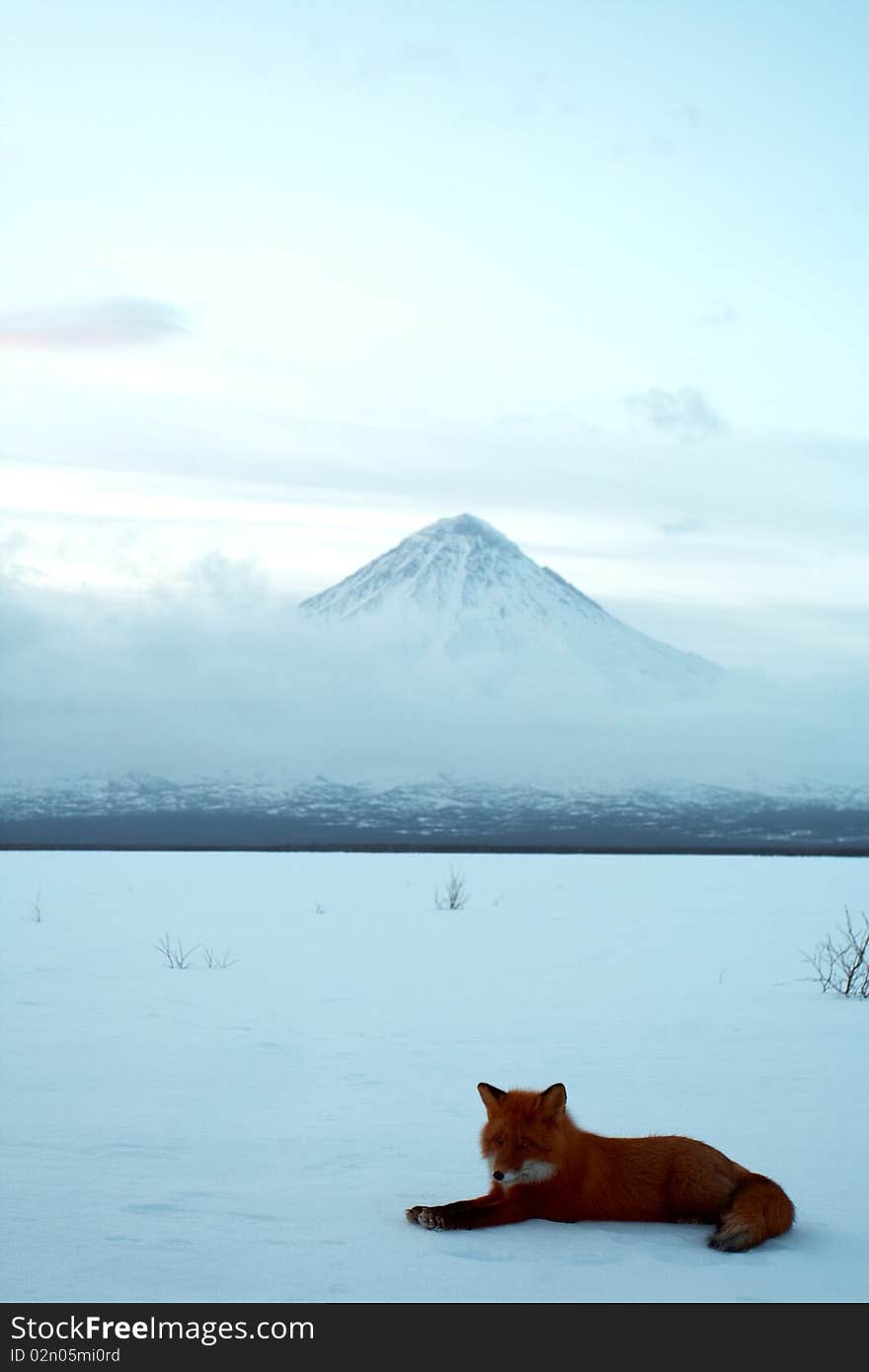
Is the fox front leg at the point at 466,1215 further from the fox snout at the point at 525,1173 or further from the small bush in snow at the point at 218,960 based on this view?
the small bush in snow at the point at 218,960

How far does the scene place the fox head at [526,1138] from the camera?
4.99 metres

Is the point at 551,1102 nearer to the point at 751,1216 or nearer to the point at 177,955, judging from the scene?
the point at 751,1216

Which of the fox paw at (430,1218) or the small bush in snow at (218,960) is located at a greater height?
the fox paw at (430,1218)

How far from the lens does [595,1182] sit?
5.20m

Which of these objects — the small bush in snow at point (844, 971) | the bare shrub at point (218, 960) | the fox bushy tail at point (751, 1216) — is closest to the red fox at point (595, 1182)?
the fox bushy tail at point (751, 1216)

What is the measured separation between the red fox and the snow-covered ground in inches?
3.0

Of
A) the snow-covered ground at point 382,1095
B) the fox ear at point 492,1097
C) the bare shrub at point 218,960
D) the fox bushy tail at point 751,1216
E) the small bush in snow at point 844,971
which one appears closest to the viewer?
the snow-covered ground at point 382,1095

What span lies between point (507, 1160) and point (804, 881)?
2768cm

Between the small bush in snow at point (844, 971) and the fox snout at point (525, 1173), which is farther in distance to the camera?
the small bush in snow at point (844, 971)

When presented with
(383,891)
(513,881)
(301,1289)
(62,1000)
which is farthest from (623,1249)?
(513,881)

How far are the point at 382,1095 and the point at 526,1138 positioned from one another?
A: 9.23 ft

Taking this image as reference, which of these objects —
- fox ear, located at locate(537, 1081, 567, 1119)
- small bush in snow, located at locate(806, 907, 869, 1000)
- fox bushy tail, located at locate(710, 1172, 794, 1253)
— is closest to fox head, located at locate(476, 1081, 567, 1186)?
fox ear, located at locate(537, 1081, 567, 1119)

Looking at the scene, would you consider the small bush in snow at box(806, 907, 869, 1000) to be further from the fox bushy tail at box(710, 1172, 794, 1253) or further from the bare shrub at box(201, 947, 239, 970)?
the fox bushy tail at box(710, 1172, 794, 1253)
